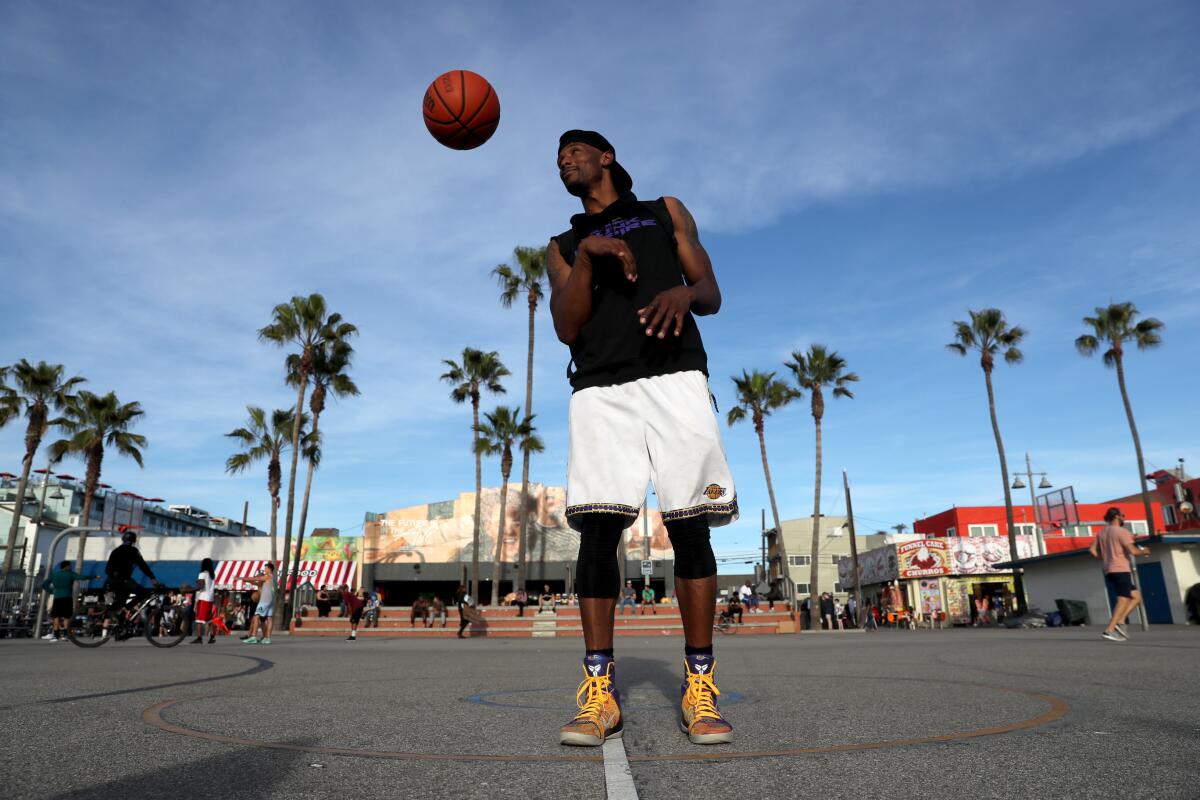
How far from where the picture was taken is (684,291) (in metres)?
2.85

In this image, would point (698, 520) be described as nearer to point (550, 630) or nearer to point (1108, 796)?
point (1108, 796)

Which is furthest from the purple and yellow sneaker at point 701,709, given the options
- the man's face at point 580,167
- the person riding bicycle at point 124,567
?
the person riding bicycle at point 124,567

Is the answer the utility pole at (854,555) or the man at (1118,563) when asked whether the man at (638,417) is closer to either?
the man at (1118,563)

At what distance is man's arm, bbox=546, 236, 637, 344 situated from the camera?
2.82m

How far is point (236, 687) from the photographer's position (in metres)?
4.35

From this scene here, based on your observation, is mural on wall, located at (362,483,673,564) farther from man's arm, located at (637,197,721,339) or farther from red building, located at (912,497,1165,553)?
man's arm, located at (637,197,721,339)

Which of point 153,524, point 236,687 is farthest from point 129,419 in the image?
point 153,524

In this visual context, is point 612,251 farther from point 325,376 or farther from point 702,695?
point 325,376

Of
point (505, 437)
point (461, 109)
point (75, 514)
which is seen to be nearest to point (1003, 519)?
point (505, 437)

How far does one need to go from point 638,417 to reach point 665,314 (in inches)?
18.1

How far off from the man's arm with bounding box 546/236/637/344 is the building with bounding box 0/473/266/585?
153ft

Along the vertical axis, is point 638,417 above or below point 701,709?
above

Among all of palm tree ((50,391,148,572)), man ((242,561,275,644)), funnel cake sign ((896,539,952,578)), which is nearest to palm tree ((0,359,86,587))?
palm tree ((50,391,148,572))

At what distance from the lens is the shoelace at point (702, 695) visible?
250 centimetres
